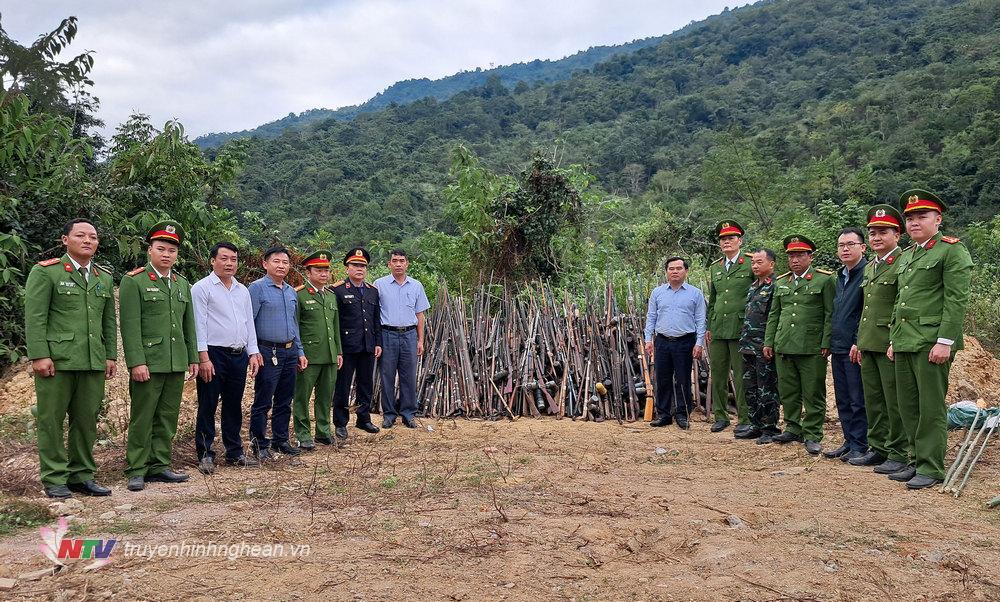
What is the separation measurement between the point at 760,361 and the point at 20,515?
5.21 m

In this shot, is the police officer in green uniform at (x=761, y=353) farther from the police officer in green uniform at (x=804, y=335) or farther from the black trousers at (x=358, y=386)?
the black trousers at (x=358, y=386)

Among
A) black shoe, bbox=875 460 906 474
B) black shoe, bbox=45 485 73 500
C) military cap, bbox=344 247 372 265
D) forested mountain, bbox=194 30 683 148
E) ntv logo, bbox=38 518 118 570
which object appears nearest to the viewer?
ntv logo, bbox=38 518 118 570

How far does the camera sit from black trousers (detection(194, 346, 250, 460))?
15.8ft

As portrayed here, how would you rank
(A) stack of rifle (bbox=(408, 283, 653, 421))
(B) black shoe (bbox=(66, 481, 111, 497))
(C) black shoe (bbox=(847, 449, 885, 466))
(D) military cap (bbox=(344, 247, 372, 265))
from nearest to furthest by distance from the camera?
(B) black shoe (bbox=(66, 481, 111, 497)), (C) black shoe (bbox=(847, 449, 885, 466)), (D) military cap (bbox=(344, 247, 372, 265)), (A) stack of rifle (bbox=(408, 283, 653, 421))

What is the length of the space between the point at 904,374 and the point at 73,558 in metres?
4.63

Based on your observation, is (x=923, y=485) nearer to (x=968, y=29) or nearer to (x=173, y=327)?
(x=173, y=327)

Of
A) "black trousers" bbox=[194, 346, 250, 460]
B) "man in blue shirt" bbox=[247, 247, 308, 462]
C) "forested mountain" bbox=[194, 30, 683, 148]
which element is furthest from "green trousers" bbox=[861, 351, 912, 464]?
"forested mountain" bbox=[194, 30, 683, 148]

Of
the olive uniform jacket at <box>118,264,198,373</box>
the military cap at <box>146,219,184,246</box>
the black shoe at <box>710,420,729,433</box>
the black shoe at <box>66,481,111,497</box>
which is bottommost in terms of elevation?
the black shoe at <box>710,420,729,433</box>

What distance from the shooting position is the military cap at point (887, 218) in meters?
4.83

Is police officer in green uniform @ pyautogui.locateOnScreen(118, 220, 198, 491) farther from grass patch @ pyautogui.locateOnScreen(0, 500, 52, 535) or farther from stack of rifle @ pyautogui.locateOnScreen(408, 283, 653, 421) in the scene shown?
stack of rifle @ pyautogui.locateOnScreen(408, 283, 653, 421)

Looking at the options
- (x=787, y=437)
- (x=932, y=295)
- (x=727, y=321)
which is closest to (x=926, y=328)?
(x=932, y=295)

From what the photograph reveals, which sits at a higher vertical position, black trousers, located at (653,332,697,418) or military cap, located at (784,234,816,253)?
military cap, located at (784,234,816,253)

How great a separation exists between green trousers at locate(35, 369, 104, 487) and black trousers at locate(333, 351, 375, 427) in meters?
2.20

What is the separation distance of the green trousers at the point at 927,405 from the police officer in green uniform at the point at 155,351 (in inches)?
180
